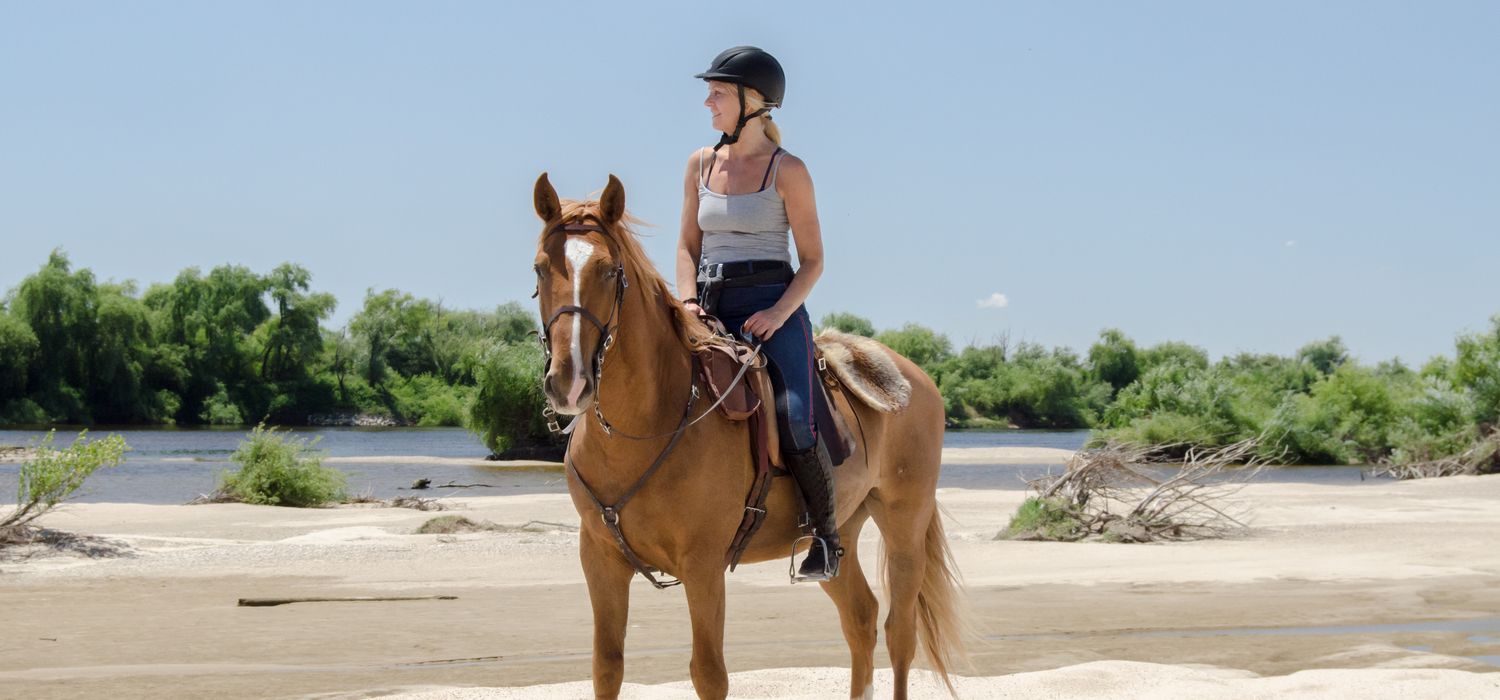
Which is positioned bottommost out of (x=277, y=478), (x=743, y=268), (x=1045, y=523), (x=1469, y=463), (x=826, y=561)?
(x=1045, y=523)

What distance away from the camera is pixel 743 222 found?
5.46 metres

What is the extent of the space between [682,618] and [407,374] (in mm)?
97367

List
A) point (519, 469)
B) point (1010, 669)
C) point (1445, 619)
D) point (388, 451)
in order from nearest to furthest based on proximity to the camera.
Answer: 1. point (1010, 669)
2. point (1445, 619)
3. point (519, 469)
4. point (388, 451)

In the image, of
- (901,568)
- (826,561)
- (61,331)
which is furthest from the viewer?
(61,331)

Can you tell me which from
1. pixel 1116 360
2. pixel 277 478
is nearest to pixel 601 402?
pixel 277 478

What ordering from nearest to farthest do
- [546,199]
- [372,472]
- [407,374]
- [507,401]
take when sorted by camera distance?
[546,199]
[372,472]
[507,401]
[407,374]

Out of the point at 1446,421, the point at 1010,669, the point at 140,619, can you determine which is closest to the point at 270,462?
the point at 140,619

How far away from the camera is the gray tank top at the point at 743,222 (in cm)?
545

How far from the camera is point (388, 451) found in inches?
2313

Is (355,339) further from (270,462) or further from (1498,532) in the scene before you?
(1498,532)

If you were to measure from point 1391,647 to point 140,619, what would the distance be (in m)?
10.4

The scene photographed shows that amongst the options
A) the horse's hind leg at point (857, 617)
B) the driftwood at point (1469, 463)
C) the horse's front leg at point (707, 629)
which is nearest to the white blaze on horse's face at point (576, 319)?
the horse's front leg at point (707, 629)

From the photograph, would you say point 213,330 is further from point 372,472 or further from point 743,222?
point 743,222

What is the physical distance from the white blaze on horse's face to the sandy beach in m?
3.77
